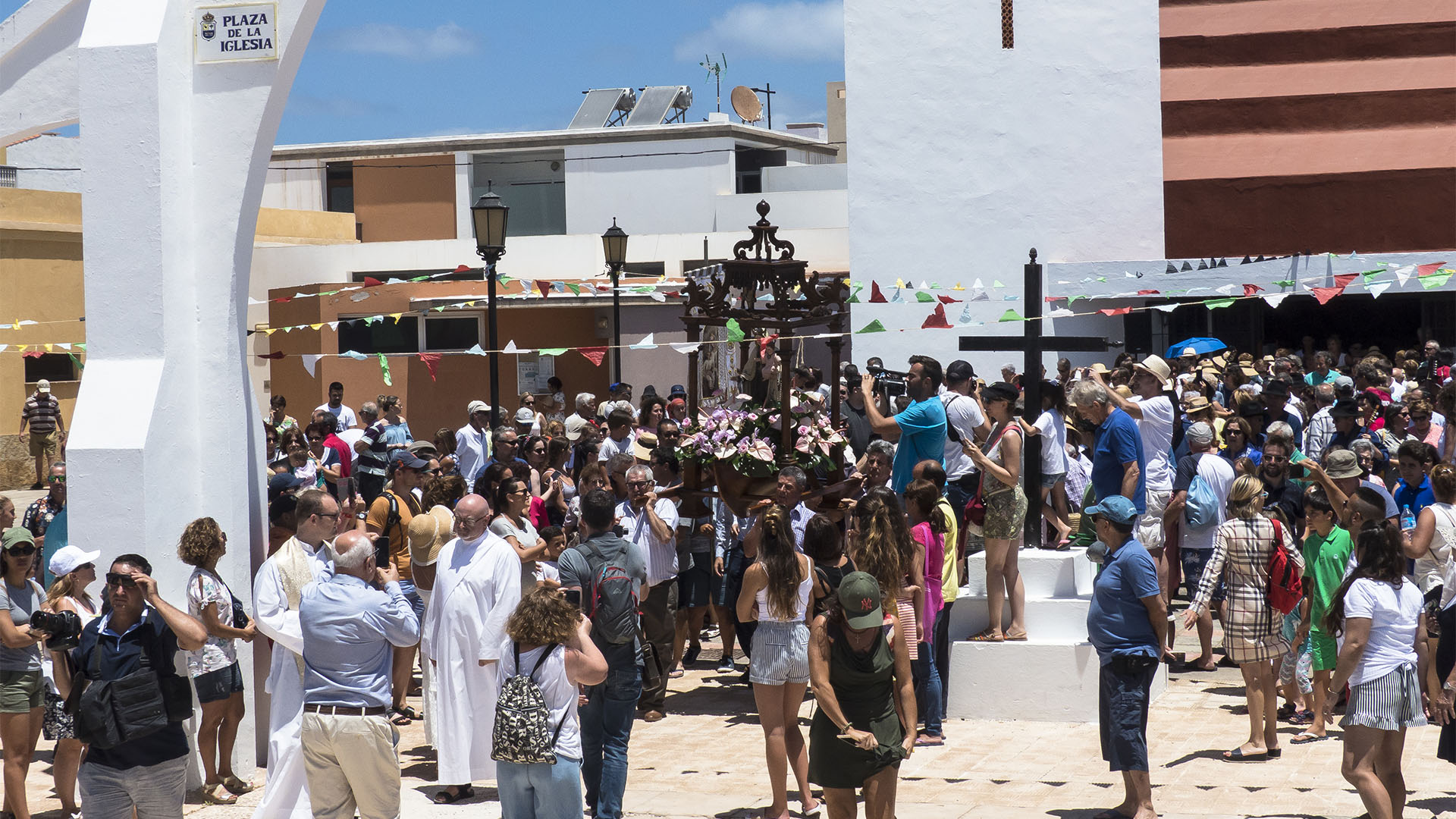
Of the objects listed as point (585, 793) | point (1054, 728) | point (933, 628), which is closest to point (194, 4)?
point (585, 793)

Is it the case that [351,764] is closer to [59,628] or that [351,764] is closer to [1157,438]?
[59,628]

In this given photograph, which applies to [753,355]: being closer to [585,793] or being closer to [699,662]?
[699,662]

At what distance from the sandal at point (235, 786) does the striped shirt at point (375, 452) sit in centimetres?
538

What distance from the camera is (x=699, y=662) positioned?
12172 millimetres

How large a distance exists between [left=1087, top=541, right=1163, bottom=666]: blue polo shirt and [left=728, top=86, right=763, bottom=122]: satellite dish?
100 ft

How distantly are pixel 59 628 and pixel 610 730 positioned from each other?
8.71 ft

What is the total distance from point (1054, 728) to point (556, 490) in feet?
13.8

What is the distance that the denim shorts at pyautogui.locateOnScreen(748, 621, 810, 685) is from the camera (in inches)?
311

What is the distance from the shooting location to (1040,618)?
10.2m

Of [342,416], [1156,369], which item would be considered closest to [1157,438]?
[1156,369]

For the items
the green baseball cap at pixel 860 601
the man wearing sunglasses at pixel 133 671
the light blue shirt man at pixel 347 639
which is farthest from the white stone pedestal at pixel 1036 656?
the man wearing sunglasses at pixel 133 671

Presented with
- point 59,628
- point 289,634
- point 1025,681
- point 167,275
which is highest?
point 167,275

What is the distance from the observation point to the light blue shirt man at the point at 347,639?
6.87m

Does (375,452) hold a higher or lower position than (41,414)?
lower
